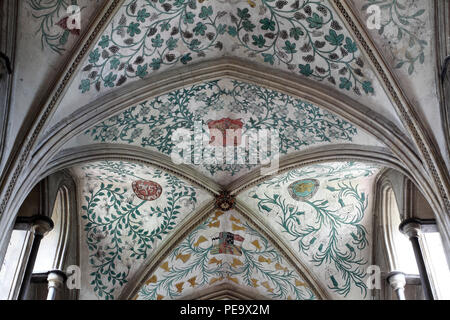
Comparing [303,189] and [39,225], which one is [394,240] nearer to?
[303,189]

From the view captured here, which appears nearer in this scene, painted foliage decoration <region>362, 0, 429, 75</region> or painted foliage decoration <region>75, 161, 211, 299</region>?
painted foliage decoration <region>362, 0, 429, 75</region>

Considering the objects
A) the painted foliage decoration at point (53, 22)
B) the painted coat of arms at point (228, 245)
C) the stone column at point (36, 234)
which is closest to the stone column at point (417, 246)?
the painted coat of arms at point (228, 245)

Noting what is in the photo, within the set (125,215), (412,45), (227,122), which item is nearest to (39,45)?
(227,122)

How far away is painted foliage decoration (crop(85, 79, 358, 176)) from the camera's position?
9.21 meters

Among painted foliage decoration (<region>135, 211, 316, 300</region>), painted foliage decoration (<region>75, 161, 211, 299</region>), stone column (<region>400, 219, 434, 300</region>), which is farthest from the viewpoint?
painted foliage decoration (<region>135, 211, 316, 300</region>)

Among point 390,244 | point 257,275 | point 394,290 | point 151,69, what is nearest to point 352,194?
point 390,244

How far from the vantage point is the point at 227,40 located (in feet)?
29.8

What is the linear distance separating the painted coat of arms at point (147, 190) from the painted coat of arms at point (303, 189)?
2278 millimetres

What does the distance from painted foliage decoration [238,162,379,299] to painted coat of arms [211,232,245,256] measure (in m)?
0.81

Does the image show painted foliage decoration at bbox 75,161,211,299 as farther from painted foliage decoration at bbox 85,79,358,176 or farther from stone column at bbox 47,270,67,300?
stone column at bbox 47,270,67,300

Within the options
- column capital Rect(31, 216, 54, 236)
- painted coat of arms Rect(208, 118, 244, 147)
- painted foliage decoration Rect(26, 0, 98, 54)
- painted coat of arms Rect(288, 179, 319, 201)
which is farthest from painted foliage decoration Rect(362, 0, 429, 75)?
column capital Rect(31, 216, 54, 236)
